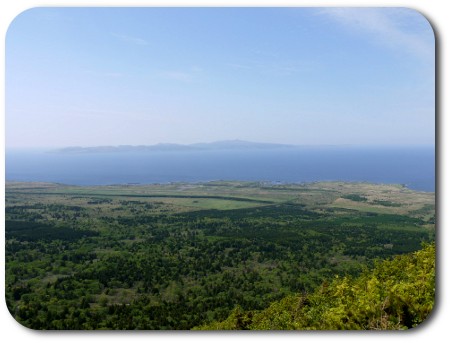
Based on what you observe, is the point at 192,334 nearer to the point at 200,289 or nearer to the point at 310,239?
the point at 200,289

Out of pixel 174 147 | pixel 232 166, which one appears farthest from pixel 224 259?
pixel 232 166

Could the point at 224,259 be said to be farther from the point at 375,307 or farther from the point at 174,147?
the point at 375,307

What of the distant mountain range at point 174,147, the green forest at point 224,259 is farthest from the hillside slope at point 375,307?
the distant mountain range at point 174,147

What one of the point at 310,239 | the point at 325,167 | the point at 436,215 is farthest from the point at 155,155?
the point at 436,215

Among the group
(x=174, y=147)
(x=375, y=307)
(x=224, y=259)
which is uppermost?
(x=174, y=147)

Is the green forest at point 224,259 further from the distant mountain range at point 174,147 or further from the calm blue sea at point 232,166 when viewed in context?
the distant mountain range at point 174,147

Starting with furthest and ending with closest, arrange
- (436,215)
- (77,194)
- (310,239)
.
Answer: (77,194), (310,239), (436,215)
